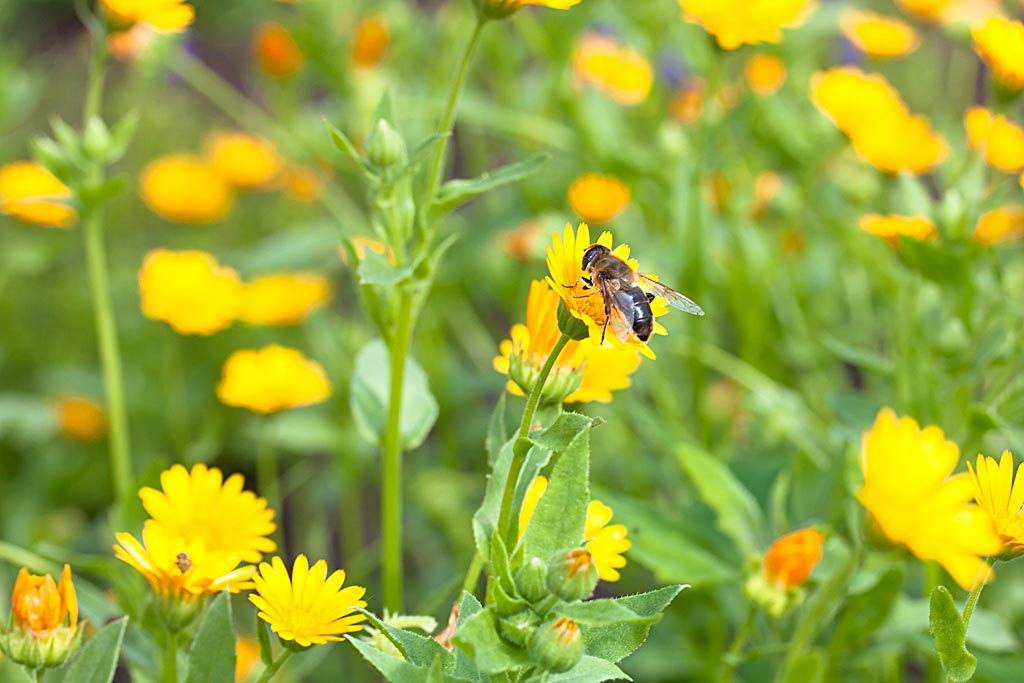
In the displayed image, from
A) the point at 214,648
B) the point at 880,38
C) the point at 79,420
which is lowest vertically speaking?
the point at 79,420

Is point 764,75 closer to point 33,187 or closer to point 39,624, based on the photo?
point 33,187

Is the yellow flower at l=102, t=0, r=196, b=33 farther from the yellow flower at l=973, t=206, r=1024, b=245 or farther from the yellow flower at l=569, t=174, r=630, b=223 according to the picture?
the yellow flower at l=973, t=206, r=1024, b=245

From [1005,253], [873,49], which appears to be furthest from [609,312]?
[873,49]

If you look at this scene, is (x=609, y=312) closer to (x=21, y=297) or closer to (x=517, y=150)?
(x=517, y=150)

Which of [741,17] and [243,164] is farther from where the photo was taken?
[243,164]

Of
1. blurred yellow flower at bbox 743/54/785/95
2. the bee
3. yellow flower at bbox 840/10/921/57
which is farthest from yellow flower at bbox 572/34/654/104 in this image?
the bee

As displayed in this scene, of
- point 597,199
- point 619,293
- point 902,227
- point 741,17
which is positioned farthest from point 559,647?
point 597,199

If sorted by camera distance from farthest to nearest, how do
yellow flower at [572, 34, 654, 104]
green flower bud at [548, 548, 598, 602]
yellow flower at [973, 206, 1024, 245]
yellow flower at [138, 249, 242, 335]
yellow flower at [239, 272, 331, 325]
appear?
1. yellow flower at [572, 34, 654, 104]
2. yellow flower at [239, 272, 331, 325]
3. yellow flower at [138, 249, 242, 335]
4. yellow flower at [973, 206, 1024, 245]
5. green flower bud at [548, 548, 598, 602]
